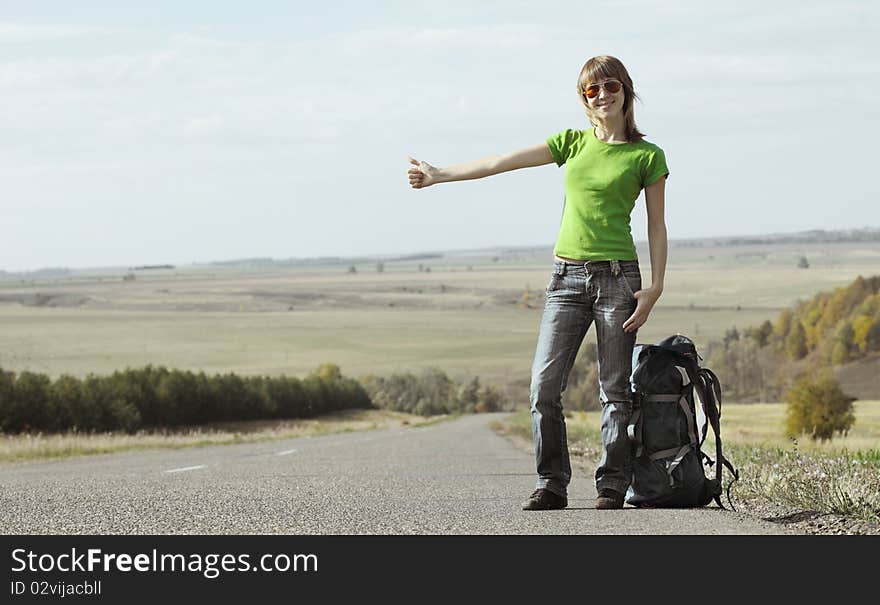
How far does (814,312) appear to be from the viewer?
94.3m

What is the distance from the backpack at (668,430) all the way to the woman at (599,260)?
0.11 meters

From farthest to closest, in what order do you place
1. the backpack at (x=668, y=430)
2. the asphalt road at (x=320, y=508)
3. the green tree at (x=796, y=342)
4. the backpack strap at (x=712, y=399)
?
the green tree at (x=796, y=342) < the backpack strap at (x=712, y=399) < the backpack at (x=668, y=430) < the asphalt road at (x=320, y=508)

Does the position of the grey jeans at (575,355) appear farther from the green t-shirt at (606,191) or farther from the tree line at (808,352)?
the tree line at (808,352)

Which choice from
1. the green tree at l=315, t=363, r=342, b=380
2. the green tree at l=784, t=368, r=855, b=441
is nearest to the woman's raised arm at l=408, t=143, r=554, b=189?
the green tree at l=784, t=368, r=855, b=441

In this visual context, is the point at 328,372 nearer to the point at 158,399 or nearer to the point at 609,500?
the point at 158,399

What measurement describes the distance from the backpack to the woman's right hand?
1555mm

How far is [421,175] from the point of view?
21.7ft

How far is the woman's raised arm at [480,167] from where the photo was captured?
653 centimetres

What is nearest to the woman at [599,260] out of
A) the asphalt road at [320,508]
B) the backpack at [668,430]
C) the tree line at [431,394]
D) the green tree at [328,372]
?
the backpack at [668,430]

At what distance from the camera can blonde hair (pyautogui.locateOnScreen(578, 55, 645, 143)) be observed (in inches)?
249

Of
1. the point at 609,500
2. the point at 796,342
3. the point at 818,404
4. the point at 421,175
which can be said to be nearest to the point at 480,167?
the point at 421,175

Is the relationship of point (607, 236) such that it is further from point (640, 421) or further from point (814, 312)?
point (814, 312)
